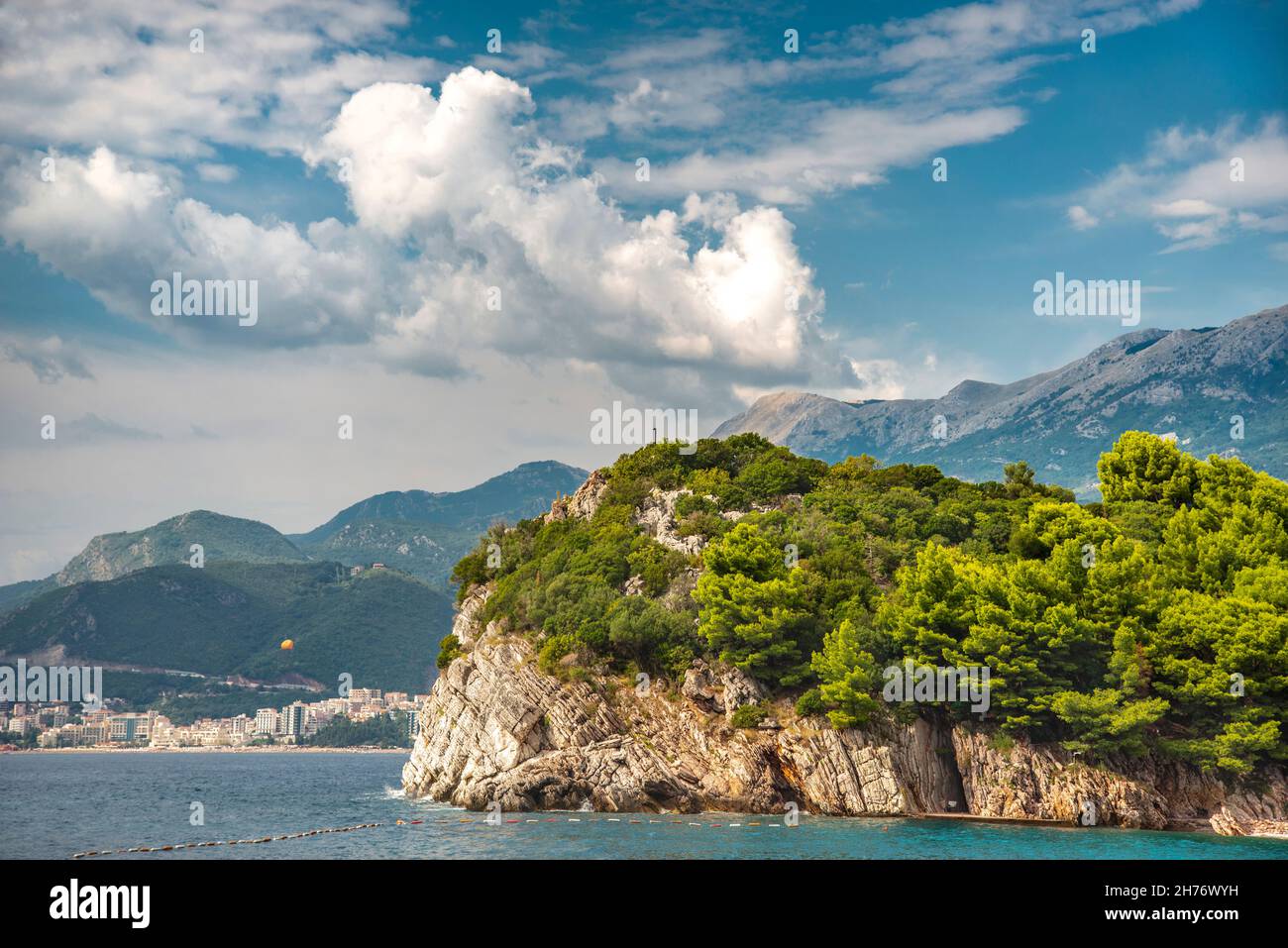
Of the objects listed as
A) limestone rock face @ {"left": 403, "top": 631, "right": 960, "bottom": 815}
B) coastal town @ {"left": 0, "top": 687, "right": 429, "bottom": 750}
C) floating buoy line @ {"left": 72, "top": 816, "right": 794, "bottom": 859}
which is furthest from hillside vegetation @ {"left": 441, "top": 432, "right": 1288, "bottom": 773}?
coastal town @ {"left": 0, "top": 687, "right": 429, "bottom": 750}

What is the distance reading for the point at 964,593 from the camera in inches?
2221

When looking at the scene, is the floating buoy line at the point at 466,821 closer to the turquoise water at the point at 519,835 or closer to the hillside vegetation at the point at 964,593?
the turquoise water at the point at 519,835

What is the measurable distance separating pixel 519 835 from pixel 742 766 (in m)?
14.3

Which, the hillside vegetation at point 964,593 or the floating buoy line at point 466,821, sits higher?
the hillside vegetation at point 964,593

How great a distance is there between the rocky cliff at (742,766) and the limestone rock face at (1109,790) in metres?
0.06

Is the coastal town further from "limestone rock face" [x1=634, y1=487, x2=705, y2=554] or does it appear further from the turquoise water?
"limestone rock face" [x1=634, y1=487, x2=705, y2=554]

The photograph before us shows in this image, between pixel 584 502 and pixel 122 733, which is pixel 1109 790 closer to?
pixel 584 502

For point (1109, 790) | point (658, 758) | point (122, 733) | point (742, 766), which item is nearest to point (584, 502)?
point (658, 758)

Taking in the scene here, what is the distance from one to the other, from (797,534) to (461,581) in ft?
87.9

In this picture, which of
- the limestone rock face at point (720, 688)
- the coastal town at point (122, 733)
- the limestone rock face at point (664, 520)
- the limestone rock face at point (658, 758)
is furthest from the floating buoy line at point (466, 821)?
the coastal town at point (122, 733)

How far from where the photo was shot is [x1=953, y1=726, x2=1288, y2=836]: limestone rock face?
50.8m

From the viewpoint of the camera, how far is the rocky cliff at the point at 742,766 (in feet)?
170
